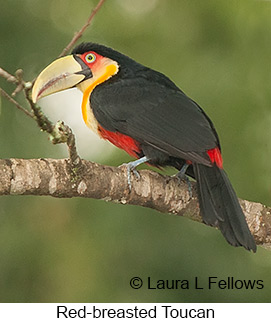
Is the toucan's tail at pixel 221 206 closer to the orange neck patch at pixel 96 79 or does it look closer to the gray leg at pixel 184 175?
the gray leg at pixel 184 175

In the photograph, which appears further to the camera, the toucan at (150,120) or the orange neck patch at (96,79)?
the orange neck patch at (96,79)

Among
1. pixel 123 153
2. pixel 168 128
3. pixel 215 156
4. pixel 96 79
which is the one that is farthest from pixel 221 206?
pixel 123 153

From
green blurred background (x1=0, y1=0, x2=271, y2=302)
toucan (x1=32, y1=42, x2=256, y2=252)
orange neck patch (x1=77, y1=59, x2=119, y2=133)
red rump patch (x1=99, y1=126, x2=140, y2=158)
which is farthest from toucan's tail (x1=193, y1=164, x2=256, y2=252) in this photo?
green blurred background (x1=0, y1=0, x2=271, y2=302)

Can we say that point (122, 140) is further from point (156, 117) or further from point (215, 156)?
point (215, 156)

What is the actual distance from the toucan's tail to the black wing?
6 centimetres

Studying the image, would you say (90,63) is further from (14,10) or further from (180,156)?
(14,10)

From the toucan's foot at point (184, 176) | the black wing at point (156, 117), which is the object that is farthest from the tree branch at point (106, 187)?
the black wing at point (156, 117)

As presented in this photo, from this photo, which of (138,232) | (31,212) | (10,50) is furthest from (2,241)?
(10,50)

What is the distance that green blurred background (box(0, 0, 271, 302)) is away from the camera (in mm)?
2258

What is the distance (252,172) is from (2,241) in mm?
1037

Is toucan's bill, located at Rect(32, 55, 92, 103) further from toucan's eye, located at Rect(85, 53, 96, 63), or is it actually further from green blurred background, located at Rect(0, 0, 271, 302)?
green blurred background, located at Rect(0, 0, 271, 302)

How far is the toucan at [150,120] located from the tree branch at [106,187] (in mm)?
57

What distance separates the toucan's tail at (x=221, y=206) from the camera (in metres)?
1.61

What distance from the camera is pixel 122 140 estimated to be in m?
1.79
